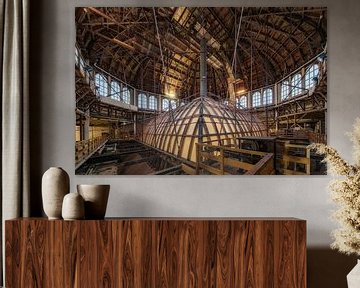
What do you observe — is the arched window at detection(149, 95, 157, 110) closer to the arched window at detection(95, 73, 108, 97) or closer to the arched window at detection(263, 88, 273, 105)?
the arched window at detection(95, 73, 108, 97)

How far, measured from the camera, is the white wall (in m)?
3.11

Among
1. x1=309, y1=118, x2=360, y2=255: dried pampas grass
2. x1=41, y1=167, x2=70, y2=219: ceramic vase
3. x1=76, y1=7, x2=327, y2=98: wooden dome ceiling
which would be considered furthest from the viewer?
x1=76, y1=7, x2=327, y2=98: wooden dome ceiling

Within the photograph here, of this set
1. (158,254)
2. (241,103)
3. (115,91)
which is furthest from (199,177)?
(115,91)

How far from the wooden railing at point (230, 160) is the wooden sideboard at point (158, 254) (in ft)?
1.64

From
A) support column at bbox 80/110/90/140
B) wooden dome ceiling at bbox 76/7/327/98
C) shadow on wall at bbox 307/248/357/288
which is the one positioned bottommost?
shadow on wall at bbox 307/248/357/288

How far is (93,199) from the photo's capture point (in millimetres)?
2740

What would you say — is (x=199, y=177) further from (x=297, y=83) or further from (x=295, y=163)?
(x=297, y=83)

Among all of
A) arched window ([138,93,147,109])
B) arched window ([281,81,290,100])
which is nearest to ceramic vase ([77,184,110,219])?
arched window ([138,93,147,109])

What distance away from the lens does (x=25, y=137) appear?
9.94 feet

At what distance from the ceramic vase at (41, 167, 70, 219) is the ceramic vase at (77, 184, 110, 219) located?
0.10 metres

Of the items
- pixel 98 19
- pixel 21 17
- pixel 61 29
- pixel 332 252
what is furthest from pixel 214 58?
pixel 332 252

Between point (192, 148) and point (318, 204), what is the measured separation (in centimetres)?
86

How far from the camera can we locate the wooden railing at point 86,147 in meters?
3.08

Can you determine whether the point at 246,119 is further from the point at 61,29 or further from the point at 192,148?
the point at 61,29
